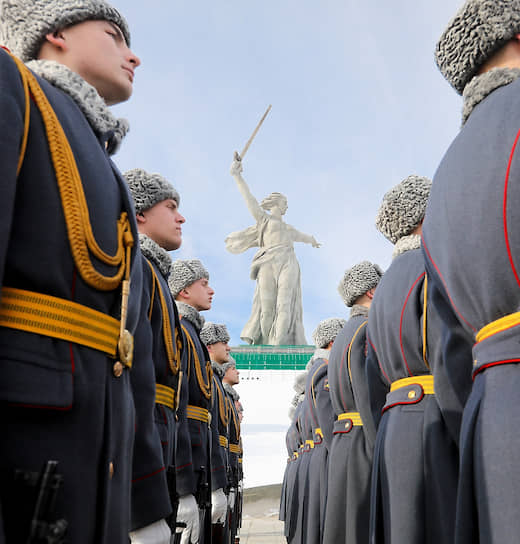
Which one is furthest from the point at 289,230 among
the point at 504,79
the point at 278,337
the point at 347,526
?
the point at 504,79

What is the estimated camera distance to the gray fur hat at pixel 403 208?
8.80 feet

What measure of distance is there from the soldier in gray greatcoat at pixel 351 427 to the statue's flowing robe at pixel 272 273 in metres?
16.9

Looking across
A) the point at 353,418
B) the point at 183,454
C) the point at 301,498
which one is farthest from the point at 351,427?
the point at 301,498

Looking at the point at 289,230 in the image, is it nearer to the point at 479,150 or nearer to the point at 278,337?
the point at 278,337

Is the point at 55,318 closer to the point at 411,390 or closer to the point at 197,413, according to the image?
the point at 411,390

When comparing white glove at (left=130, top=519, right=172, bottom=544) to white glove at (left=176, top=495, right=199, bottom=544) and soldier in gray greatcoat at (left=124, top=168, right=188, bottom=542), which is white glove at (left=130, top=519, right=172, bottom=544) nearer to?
soldier in gray greatcoat at (left=124, top=168, right=188, bottom=542)

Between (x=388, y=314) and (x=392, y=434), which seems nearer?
(x=392, y=434)

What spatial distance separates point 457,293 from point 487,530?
1.69 ft

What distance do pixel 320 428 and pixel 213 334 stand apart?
5.57ft

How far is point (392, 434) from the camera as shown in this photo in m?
2.16

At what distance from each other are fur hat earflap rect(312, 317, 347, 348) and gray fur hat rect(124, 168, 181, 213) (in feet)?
10.8

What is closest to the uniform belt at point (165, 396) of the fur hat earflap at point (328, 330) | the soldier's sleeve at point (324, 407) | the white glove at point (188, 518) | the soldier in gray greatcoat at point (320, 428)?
the white glove at point (188, 518)

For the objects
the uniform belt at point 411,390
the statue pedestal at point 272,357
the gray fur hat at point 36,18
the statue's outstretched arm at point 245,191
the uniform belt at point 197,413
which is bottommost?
the uniform belt at point 411,390

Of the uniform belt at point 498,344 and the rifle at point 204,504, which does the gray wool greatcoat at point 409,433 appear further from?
the rifle at point 204,504
